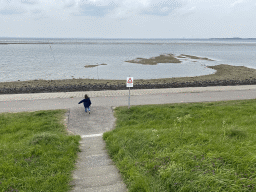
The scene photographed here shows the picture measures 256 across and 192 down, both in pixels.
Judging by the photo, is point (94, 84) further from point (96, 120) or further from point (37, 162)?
point (37, 162)

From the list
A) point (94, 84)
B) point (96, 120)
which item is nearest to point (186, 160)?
point (96, 120)

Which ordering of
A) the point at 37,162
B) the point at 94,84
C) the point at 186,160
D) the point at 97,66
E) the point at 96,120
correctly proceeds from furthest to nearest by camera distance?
1. the point at 97,66
2. the point at 94,84
3. the point at 96,120
4. the point at 37,162
5. the point at 186,160

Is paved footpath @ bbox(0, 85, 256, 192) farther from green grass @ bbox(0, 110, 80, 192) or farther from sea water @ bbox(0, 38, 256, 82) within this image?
sea water @ bbox(0, 38, 256, 82)

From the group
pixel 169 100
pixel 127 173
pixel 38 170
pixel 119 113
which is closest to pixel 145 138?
pixel 127 173

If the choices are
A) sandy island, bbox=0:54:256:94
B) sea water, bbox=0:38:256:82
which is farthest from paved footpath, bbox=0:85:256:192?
sea water, bbox=0:38:256:82

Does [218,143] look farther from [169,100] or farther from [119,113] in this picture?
[169,100]

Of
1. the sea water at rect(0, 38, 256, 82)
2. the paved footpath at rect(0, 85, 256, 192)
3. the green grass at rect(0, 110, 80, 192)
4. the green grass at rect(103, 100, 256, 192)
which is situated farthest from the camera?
the sea water at rect(0, 38, 256, 82)

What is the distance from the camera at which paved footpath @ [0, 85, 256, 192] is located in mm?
4059

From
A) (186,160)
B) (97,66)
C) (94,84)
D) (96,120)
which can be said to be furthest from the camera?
(97,66)

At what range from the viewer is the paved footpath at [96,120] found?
160 inches

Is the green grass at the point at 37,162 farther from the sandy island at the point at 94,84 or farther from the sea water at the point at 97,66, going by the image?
the sea water at the point at 97,66

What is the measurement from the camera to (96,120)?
948cm

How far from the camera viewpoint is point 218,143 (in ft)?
15.3

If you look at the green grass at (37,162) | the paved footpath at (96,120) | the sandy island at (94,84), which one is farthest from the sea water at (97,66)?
the green grass at (37,162)
